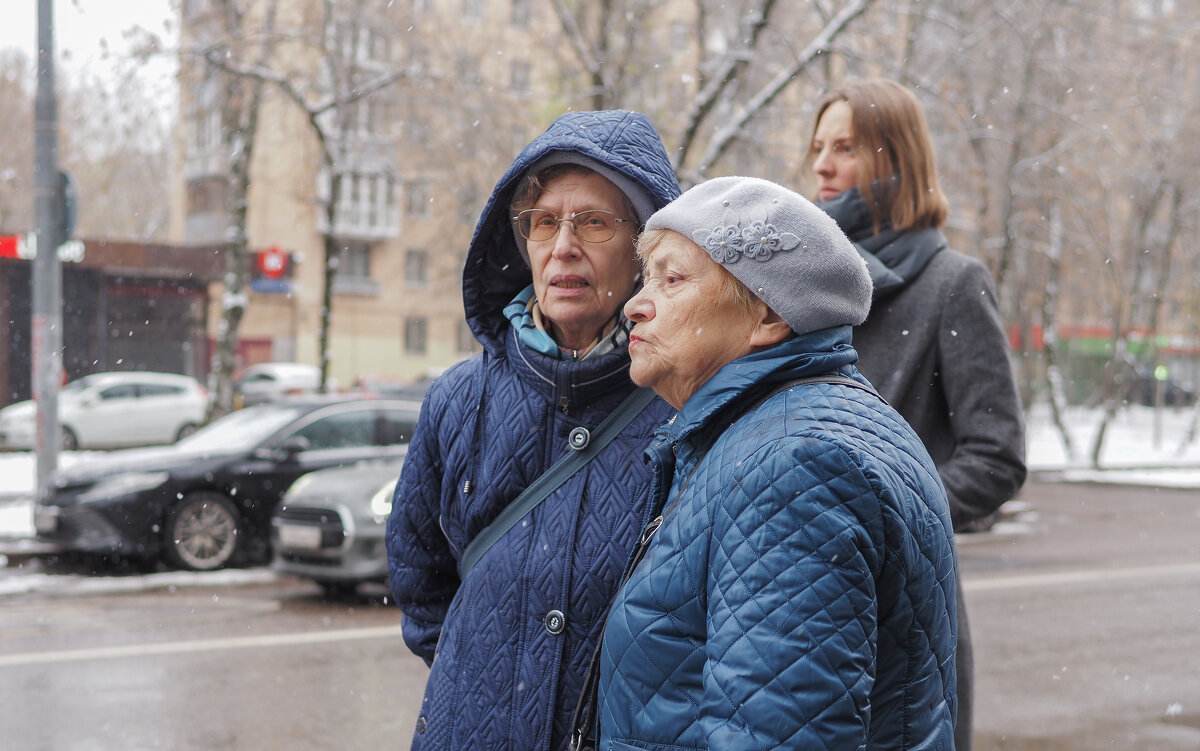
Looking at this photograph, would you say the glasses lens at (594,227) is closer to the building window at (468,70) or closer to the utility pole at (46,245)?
the utility pole at (46,245)

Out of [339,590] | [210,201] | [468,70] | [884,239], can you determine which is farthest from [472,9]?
[210,201]

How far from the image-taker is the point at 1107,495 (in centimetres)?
1805

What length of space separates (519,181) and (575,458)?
0.58 meters

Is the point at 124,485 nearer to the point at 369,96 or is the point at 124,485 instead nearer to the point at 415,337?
the point at 369,96

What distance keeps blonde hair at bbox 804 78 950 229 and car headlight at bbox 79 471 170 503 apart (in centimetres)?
790

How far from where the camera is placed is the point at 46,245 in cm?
1127

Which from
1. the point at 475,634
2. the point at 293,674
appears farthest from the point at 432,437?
the point at 293,674

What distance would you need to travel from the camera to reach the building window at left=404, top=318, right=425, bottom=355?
151 feet

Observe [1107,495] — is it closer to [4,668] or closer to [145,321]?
[4,668]

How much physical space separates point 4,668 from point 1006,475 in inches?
226

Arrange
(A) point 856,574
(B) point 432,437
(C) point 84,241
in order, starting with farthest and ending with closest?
(C) point 84,241 < (B) point 432,437 < (A) point 856,574

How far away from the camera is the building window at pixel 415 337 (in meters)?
45.9

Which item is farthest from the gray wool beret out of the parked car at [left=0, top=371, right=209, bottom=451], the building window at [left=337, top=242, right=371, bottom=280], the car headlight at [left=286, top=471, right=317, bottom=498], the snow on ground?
the building window at [left=337, top=242, right=371, bottom=280]

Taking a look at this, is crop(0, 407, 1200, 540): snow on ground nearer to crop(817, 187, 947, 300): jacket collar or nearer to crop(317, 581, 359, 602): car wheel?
crop(317, 581, 359, 602): car wheel
